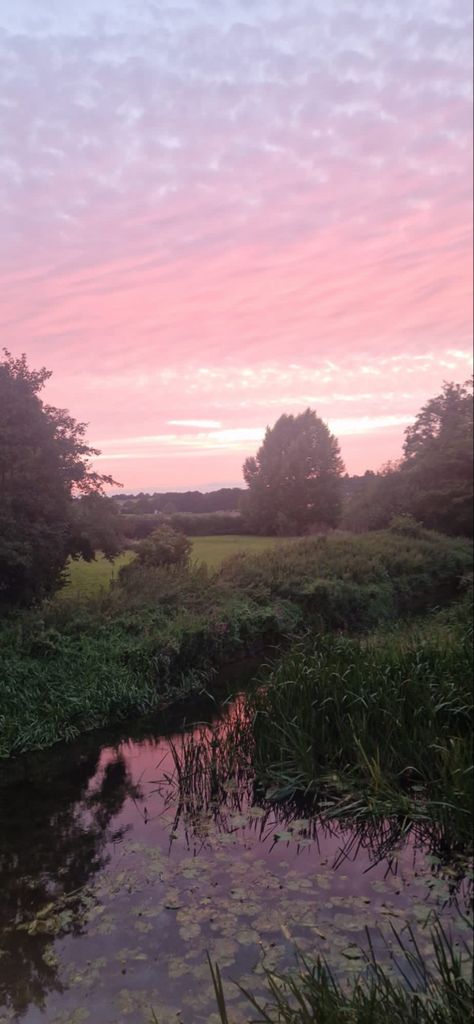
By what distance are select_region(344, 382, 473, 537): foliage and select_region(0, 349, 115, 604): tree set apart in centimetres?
2298

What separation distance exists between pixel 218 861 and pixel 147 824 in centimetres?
116

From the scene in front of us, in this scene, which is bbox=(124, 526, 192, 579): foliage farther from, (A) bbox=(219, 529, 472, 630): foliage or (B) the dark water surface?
(B) the dark water surface

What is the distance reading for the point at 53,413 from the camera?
13.3 metres

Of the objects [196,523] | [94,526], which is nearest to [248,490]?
[196,523]

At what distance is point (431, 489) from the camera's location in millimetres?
33969

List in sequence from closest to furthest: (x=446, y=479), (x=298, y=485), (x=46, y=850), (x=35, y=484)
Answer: (x=46, y=850) → (x=35, y=484) → (x=446, y=479) → (x=298, y=485)

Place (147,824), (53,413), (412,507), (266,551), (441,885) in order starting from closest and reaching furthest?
(441,885) → (147,824) → (53,413) → (266,551) → (412,507)

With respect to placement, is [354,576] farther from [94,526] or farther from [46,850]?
[46,850]

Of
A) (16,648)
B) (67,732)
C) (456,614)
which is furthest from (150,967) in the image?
(456,614)

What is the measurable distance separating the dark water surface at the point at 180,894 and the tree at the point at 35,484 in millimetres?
5208

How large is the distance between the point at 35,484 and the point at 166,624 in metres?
3.64

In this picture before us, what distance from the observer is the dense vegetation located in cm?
1012

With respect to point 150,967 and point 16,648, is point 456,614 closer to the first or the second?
point 16,648

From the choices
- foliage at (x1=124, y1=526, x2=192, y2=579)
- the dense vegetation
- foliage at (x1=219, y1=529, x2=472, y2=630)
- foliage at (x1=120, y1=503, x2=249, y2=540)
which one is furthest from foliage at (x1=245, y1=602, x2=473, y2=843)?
Answer: foliage at (x1=120, y1=503, x2=249, y2=540)
